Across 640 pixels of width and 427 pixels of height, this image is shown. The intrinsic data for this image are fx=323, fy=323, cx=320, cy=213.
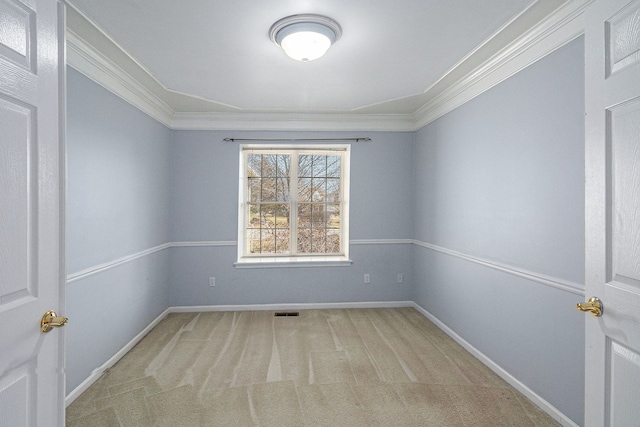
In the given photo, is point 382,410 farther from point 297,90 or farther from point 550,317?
point 297,90

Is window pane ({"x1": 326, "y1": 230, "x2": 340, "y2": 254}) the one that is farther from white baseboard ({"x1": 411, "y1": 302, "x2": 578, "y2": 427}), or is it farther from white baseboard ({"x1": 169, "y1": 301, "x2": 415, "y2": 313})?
white baseboard ({"x1": 411, "y1": 302, "x2": 578, "y2": 427})

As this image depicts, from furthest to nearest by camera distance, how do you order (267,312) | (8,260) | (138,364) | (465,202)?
(267,312) < (465,202) < (138,364) < (8,260)

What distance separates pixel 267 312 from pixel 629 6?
3967 millimetres

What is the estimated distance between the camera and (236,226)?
13.6 ft

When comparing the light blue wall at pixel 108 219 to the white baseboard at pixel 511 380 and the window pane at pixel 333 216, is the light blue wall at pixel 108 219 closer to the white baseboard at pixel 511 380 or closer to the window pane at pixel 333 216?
the window pane at pixel 333 216

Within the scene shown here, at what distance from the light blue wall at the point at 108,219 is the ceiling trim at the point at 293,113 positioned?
177 millimetres

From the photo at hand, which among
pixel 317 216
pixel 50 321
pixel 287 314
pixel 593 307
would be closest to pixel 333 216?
pixel 317 216

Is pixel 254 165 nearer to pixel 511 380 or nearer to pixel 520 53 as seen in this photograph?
pixel 520 53

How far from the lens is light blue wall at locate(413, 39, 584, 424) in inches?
76.2

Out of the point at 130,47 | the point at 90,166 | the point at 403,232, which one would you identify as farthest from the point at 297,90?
the point at 403,232

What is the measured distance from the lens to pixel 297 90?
327 cm

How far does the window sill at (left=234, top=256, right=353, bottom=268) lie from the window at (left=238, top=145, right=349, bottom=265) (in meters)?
0.05

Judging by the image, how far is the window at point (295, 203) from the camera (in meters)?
A: 4.38

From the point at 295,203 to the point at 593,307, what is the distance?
11.7 ft
